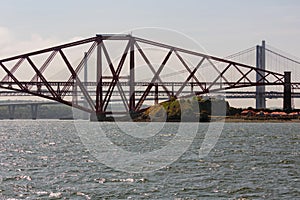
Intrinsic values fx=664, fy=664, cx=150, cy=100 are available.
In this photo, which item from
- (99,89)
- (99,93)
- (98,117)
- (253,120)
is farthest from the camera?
(253,120)

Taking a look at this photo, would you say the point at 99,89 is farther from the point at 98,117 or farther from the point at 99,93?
the point at 98,117

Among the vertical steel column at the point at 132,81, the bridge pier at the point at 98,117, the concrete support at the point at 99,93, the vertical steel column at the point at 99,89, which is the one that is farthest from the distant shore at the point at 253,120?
the vertical steel column at the point at 99,89

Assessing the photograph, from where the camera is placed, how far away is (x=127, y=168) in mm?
41969

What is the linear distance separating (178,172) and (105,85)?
103379 mm

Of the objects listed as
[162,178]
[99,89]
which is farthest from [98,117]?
[162,178]

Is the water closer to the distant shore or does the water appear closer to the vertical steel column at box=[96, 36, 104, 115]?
the vertical steel column at box=[96, 36, 104, 115]

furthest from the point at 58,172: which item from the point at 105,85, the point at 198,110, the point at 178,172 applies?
the point at 198,110

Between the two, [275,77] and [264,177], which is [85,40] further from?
[264,177]

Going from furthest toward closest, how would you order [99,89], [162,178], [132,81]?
[132,81] < [99,89] < [162,178]

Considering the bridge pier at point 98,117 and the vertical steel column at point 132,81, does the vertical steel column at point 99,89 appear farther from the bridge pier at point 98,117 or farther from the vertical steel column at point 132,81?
the vertical steel column at point 132,81

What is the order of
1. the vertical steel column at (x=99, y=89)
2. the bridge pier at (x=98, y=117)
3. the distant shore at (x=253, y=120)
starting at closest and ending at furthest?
the vertical steel column at (x=99, y=89), the bridge pier at (x=98, y=117), the distant shore at (x=253, y=120)

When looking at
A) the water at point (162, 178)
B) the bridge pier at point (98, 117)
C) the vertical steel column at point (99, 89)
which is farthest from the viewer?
the bridge pier at point (98, 117)

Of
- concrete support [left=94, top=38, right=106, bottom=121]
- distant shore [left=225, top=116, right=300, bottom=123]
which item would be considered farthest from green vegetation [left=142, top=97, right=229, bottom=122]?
concrete support [left=94, top=38, right=106, bottom=121]

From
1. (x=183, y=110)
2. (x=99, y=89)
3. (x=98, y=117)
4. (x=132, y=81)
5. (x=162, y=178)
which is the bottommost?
(x=162, y=178)
